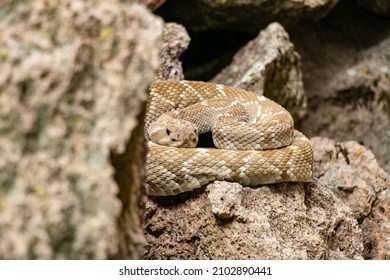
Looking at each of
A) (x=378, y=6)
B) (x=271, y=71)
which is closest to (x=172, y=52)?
(x=271, y=71)

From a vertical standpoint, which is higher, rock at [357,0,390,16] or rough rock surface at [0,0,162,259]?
rock at [357,0,390,16]

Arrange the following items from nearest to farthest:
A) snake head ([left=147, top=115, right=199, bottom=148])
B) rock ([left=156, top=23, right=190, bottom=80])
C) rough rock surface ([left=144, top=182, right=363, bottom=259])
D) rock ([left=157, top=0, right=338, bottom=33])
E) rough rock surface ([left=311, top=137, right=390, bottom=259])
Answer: rough rock surface ([left=144, top=182, right=363, bottom=259])
snake head ([left=147, top=115, right=199, bottom=148])
rough rock surface ([left=311, top=137, right=390, bottom=259])
rock ([left=156, top=23, right=190, bottom=80])
rock ([left=157, top=0, right=338, bottom=33])

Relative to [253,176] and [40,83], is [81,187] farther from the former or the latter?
[253,176]

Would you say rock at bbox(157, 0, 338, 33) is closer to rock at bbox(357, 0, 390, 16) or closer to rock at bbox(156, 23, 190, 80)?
rock at bbox(156, 23, 190, 80)

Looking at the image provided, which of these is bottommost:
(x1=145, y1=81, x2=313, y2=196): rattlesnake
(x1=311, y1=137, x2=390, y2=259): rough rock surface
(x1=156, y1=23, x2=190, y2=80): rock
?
(x1=311, y1=137, x2=390, y2=259): rough rock surface

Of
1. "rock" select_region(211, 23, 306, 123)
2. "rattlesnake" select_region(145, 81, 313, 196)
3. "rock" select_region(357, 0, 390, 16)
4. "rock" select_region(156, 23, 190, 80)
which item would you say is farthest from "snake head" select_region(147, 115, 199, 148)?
"rock" select_region(357, 0, 390, 16)

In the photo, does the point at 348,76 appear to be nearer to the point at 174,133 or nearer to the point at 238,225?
the point at 174,133

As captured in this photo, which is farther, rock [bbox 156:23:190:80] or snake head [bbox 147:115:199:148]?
rock [bbox 156:23:190:80]

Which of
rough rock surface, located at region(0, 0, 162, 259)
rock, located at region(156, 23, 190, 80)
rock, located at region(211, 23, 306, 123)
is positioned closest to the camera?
rough rock surface, located at region(0, 0, 162, 259)
